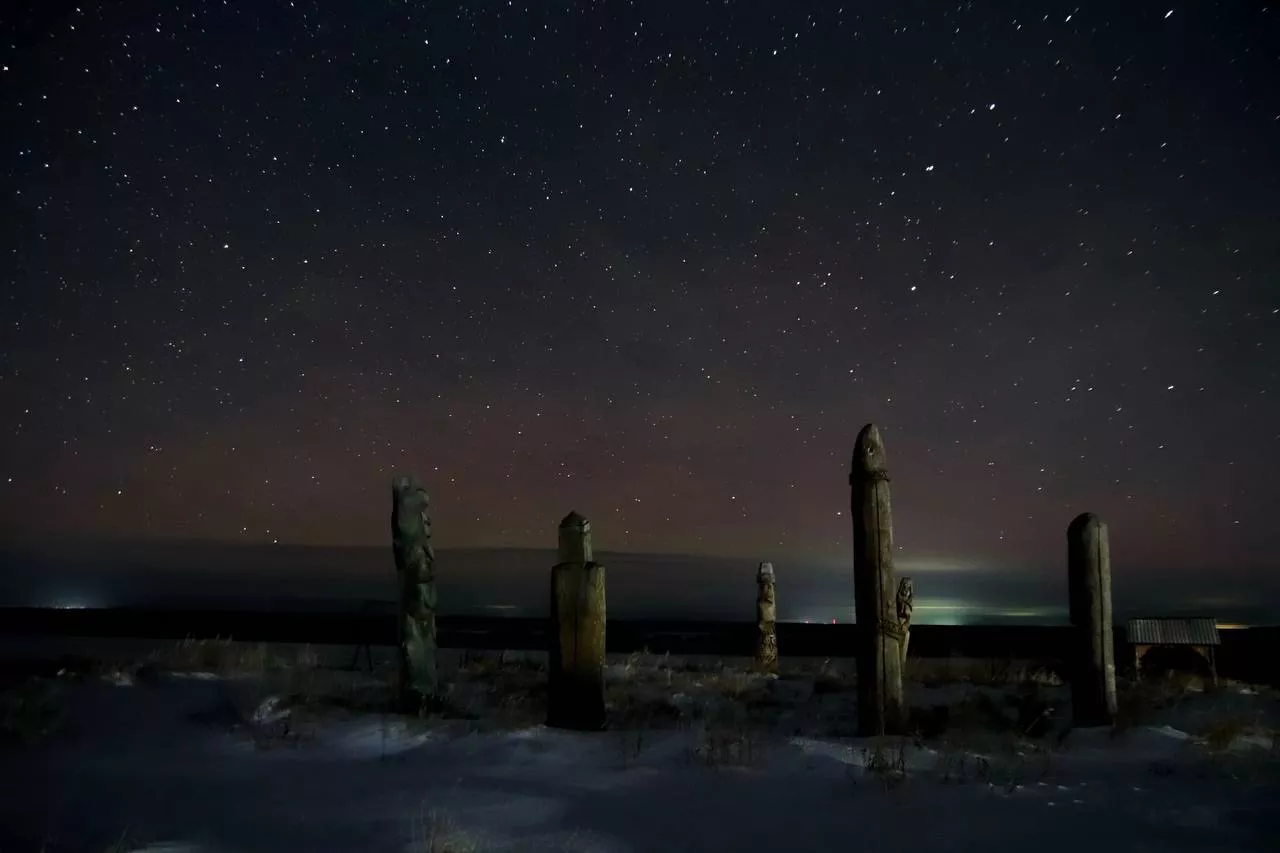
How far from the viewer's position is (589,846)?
552 centimetres

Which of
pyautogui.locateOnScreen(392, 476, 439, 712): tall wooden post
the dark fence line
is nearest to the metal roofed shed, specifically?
the dark fence line

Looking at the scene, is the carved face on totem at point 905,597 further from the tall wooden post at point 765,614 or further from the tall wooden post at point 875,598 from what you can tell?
the tall wooden post at point 875,598

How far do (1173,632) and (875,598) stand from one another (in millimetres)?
8541

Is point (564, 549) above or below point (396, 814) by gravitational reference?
above

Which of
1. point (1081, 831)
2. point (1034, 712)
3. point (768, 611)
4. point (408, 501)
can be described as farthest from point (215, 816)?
point (768, 611)

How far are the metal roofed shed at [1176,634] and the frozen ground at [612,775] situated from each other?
3018mm

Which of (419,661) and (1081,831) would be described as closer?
(1081,831)

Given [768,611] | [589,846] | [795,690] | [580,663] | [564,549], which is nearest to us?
[589,846]

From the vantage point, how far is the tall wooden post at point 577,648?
957 cm

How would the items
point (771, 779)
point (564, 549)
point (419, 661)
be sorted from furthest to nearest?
1. point (564, 549)
2. point (419, 661)
3. point (771, 779)

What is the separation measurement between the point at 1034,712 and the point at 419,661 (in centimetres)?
661

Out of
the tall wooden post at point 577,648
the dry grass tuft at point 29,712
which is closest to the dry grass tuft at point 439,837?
the tall wooden post at point 577,648

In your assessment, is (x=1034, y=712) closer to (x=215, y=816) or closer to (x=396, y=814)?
(x=396, y=814)

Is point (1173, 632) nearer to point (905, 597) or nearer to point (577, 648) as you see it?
point (905, 597)
